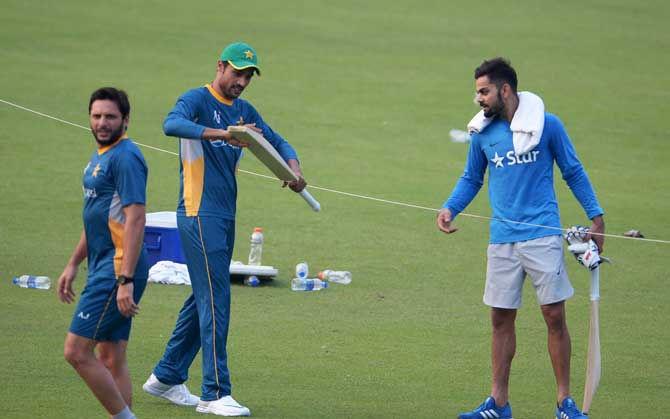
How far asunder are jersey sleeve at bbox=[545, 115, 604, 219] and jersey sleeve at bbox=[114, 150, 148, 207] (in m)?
2.76

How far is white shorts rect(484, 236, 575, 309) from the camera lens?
7.49 metres

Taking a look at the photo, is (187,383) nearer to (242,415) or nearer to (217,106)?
(242,415)

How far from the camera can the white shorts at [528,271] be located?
24.6 ft

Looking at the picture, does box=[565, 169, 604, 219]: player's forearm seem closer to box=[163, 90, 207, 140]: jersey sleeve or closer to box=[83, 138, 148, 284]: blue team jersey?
box=[163, 90, 207, 140]: jersey sleeve

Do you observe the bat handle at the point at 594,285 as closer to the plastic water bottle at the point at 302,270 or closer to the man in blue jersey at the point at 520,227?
the man in blue jersey at the point at 520,227

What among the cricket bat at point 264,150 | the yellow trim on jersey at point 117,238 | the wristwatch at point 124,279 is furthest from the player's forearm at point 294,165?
the wristwatch at point 124,279

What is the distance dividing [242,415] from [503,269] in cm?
193

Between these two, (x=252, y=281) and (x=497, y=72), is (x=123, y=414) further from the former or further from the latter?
(x=252, y=281)

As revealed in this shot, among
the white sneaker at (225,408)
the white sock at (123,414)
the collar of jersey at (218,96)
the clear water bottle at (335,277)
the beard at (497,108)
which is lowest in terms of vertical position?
the white sneaker at (225,408)

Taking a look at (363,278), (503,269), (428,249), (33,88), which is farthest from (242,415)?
(33,88)

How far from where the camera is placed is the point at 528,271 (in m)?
7.63

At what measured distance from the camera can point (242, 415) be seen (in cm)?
746

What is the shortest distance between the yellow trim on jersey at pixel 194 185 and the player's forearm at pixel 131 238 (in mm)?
1251

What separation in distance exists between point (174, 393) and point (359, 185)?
960 cm
